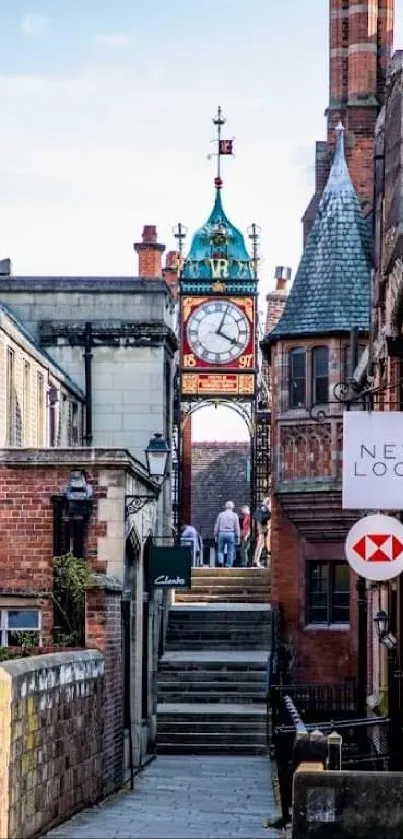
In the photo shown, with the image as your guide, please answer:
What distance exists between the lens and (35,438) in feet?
122

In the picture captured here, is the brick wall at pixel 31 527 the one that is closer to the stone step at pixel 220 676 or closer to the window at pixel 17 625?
the window at pixel 17 625

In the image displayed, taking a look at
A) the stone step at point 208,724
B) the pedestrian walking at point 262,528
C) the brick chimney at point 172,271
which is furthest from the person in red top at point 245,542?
the stone step at point 208,724

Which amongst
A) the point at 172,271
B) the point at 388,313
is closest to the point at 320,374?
the point at 388,313

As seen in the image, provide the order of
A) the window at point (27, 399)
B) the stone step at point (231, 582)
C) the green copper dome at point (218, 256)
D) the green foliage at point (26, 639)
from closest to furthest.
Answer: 1. the green foliage at point (26, 639)
2. the window at point (27, 399)
3. the stone step at point (231, 582)
4. the green copper dome at point (218, 256)

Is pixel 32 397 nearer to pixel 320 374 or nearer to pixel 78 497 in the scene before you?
pixel 320 374

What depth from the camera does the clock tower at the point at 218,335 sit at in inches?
1815

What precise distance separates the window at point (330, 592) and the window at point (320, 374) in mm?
3184

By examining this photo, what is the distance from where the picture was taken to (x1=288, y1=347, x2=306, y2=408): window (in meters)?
40.6

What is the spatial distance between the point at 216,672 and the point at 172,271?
22.8m

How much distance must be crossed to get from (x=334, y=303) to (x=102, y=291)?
5167mm

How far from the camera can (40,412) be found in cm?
3759

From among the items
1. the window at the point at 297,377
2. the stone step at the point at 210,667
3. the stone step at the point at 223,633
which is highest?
the window at the point at 297,377

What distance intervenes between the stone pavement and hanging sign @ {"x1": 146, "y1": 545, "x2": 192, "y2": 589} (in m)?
2.82

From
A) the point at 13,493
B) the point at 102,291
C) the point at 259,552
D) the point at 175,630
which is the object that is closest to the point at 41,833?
the point at 13,493
